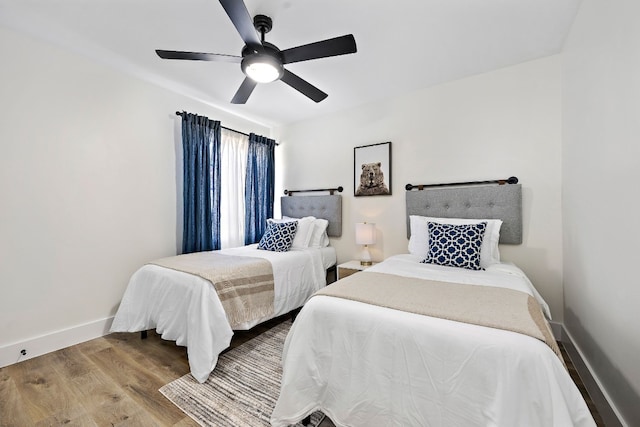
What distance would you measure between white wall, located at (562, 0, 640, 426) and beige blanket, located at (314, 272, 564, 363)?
37 cm

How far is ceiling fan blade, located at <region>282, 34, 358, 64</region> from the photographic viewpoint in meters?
1.60

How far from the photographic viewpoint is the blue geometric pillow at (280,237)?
300 cm

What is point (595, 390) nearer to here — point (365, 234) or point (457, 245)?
point (457, 245)

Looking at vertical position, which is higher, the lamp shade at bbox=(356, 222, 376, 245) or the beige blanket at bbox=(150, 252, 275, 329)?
the lamp shade at bbox=(356, 222, 376, 245)

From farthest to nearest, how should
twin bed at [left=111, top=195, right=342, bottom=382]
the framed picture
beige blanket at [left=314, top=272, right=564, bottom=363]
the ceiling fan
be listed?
1. the framed picture
2. twin bed at [left=111, top=195, right=342, bottom=382]
3. the ceiling fan
4. beige blanket at [left=314, top=272, right=564, bottom=363]

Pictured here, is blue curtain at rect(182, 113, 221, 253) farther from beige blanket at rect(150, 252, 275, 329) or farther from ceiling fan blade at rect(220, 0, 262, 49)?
ceiling fan blade at rect(220, 0, 262, 49)

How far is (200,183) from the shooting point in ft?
10.1

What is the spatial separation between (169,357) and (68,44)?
2706 mm

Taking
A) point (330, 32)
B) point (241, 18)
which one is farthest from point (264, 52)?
point (330, 32)

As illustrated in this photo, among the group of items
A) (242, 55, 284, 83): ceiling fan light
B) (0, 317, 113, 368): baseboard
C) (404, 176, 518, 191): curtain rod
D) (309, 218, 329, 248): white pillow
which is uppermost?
(242, 55, 284, 83): ceiling fan light

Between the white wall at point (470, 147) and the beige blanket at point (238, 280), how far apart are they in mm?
1444

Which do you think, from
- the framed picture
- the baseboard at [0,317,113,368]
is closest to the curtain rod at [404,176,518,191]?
the framed picture

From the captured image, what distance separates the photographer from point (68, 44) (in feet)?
7.19

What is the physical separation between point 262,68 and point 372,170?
1.82m
